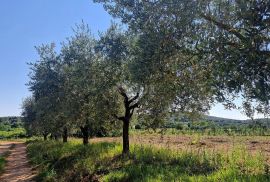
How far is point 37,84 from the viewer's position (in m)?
41.2

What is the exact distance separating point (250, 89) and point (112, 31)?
53.3 ft

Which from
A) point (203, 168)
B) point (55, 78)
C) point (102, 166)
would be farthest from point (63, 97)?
point (203, 168)

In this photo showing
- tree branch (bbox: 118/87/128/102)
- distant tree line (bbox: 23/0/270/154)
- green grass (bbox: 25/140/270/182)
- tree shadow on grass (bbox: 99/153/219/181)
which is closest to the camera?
distant tree line (bbox: 23/0/270/154)

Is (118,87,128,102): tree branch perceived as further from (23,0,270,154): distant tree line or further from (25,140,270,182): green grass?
(25,140,270,182): green grass

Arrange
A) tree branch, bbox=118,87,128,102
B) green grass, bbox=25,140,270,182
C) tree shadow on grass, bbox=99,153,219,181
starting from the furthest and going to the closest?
tree branch, bbox=118,87,128,102 < tree shadow on grass, bbox=99,153,219,181 < green grass, bbox=25,140,270,182

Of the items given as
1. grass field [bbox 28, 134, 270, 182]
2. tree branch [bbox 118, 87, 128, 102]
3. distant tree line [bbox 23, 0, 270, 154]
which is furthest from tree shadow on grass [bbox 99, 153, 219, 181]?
tree branch [bbox 118, 87, 128, 102]

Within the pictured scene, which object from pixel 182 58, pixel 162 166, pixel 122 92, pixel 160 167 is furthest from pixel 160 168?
pixel 122 92

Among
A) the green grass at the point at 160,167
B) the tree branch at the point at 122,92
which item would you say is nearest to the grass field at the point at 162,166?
the green grass at the point at 160,167

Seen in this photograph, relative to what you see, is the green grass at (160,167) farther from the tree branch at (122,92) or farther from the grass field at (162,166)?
the tree branch at (122,92)

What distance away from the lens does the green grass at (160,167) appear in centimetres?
1499

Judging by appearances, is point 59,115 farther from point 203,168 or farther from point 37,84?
point 203,168

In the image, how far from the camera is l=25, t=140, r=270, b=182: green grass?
1499cm

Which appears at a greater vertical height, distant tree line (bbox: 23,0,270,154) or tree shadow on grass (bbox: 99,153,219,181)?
distant tree line (bbox: 23,0,270,154)

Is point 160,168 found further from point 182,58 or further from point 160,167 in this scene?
point 182,58
